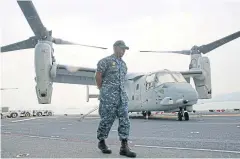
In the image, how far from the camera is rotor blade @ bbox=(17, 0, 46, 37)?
47.9ft

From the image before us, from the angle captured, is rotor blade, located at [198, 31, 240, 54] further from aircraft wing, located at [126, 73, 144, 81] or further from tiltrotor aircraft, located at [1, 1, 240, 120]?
aircraft wing, located at [126, 73, 144, 81]

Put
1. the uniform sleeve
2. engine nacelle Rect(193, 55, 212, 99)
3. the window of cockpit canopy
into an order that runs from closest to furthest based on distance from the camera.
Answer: the uniform sleeve
the window of cockpit canopy
engine nacelle Rect(193, 55, 212, 99)

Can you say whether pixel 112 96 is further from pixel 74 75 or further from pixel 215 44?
pixel 215 44

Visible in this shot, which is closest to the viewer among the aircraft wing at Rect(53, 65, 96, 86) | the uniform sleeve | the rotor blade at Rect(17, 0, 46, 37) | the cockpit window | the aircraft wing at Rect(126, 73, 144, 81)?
the uniform sleeve

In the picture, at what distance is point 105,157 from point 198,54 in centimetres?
1857

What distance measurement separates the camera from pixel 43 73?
16.1 m

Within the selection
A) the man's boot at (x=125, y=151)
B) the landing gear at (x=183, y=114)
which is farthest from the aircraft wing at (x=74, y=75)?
the man's boot at (x=125, y=151)

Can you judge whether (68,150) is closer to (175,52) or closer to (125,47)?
(125,47)

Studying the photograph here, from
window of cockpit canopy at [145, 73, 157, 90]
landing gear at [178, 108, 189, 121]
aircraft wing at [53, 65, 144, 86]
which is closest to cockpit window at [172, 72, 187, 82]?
window of cockpit canopy at [145, 73, 157, 90]

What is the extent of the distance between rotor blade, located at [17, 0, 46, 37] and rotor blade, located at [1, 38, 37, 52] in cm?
84

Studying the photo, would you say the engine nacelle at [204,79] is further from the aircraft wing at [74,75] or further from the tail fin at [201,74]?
the aircraft wing at [74,75]

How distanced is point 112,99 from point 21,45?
50.8 feet

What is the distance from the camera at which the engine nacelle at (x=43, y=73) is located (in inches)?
637

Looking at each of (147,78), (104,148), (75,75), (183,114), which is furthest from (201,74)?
(104,148)
